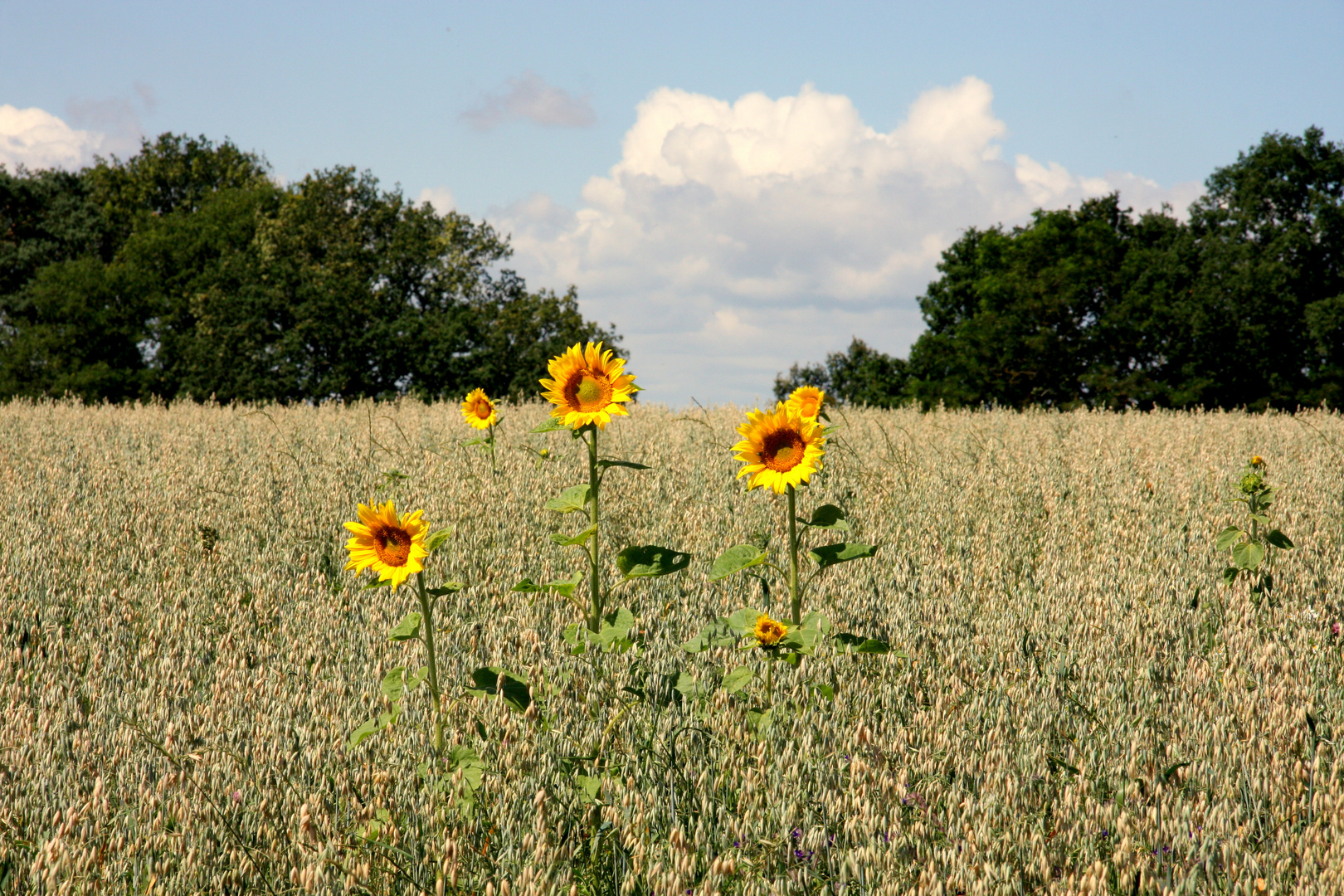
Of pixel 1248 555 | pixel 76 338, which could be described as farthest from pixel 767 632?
pixel 76 338

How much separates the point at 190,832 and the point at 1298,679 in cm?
343

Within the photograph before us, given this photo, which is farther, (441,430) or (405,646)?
(441,430)

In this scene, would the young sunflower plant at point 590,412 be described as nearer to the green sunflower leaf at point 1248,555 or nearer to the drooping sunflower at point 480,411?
the green sunflower leaf at point 1248,555

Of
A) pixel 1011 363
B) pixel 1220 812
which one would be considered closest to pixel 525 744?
pixel 1220 812

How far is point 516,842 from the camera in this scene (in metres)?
2.09

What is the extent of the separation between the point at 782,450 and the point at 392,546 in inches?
46.5

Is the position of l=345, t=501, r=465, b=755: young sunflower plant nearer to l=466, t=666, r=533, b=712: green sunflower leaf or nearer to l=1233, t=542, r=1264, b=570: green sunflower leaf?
l=466, t=666, r=533, b=712: green sunflower leaf

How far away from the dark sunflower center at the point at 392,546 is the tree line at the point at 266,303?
21.9 m

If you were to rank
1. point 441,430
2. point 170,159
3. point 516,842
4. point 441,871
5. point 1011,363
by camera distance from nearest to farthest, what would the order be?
point 441,871
point 516,842
point 441,430
point 1011,363
point 170,159

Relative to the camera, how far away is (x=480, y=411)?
5660 mm

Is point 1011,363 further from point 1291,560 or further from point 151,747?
point 151,747

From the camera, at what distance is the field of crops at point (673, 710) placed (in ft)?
6.62

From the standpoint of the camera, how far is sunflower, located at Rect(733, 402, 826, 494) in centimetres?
265

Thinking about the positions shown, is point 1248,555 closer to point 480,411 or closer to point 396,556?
point 396,556
